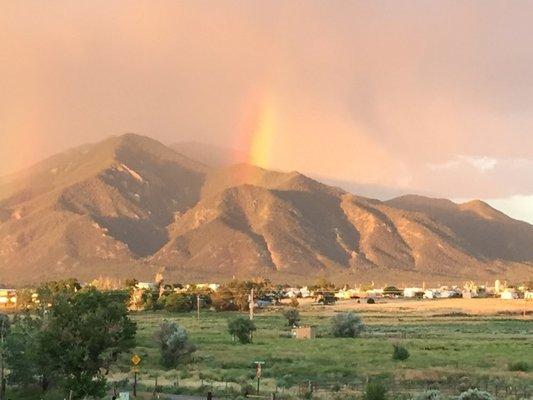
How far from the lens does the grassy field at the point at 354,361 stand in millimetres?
51344

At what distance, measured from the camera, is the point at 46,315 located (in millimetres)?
51000

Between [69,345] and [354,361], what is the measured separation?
1083 inches

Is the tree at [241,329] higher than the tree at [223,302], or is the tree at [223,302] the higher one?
the tree at [223,302]

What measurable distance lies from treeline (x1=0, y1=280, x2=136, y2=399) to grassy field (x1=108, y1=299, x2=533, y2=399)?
18.7ft

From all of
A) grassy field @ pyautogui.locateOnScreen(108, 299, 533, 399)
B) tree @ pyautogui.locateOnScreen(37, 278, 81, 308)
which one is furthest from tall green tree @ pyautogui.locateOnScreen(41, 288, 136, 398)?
grassy field @ pyautogui.locateOnScreen(108, 299, 533, 399)

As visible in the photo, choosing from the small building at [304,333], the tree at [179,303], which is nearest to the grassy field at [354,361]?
the small building at [304,333]

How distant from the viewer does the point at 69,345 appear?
152ft

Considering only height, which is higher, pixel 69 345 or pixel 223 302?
pixel 223 302

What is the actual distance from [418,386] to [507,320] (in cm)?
9588

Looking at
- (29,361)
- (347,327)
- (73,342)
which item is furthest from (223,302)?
(73,342)

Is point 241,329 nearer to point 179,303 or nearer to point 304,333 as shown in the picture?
point 304,333

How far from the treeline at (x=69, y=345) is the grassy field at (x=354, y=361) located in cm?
571

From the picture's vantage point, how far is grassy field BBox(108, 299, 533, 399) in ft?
168

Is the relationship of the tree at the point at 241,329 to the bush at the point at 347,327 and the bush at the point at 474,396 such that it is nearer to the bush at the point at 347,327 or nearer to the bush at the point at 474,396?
the bush at the point at 347,327
